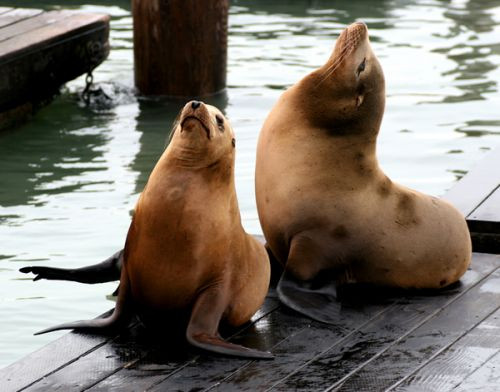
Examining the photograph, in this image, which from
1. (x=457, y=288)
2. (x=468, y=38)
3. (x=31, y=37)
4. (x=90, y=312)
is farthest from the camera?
(x=468, y=38)

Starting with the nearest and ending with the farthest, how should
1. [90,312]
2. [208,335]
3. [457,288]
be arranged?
[208,335]
[457,288]
[90,312]

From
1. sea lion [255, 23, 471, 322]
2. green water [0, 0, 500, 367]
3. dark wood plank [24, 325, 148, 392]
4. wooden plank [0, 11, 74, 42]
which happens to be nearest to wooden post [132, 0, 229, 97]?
green water [0, 0, 500, 367]

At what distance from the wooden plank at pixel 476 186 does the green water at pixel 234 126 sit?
1.12 meters

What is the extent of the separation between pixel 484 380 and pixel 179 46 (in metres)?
5.51

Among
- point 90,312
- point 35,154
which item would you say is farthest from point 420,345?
point 35,154

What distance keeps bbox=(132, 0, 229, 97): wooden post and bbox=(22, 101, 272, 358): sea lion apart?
15.6 ft

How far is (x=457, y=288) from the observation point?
170 inches

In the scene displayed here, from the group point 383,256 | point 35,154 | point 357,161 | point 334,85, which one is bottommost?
point 35,154

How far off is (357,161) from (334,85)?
0.30 meters

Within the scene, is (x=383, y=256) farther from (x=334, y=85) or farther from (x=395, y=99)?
(x=395, y=99)

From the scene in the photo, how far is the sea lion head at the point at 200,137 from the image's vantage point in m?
3.61

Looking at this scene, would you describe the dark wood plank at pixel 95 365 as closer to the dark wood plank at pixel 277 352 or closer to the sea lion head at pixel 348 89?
the dark wood plank at pixel 277 352

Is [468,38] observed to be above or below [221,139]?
below

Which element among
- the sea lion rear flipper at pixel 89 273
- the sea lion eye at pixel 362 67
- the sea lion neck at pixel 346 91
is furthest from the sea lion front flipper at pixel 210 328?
the sea lion eye at pixel 362 67
